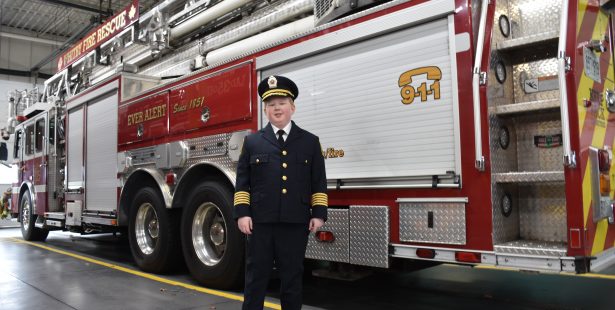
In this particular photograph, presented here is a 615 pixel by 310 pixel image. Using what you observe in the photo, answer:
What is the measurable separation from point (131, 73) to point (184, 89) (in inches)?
62.9

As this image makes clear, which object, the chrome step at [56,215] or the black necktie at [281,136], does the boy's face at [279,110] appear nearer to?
the black necktie at [281,136]

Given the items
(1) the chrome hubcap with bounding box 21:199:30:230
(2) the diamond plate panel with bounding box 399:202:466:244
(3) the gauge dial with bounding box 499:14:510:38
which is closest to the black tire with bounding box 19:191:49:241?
(1) the chrome hubcap with bounding box 21:199:30:230

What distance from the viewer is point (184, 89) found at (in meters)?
5.53

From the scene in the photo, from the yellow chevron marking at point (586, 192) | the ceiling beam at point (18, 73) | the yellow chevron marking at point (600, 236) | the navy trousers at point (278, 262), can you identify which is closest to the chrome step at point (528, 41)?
the yellow chevron marking at point (586, 192)

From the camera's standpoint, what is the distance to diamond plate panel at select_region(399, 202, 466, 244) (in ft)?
10.5

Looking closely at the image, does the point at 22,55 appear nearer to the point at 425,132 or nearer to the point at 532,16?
the point at 425,132

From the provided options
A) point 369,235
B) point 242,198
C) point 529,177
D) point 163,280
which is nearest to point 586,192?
point 529,177

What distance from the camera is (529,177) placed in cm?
297

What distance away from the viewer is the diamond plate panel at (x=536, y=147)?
128 inches

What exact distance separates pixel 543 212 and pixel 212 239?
315 centimetres

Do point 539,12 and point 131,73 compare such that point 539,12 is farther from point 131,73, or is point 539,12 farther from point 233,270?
point 131,73

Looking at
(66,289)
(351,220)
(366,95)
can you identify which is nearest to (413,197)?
(351,220)

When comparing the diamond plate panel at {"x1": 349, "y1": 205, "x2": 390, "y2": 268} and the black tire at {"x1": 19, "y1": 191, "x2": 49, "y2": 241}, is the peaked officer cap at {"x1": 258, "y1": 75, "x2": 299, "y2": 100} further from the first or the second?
the black tire at {"x1": 19, "y1": 191, "x2": 49, "y2": 241}

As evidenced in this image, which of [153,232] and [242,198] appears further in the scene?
[153,232]
